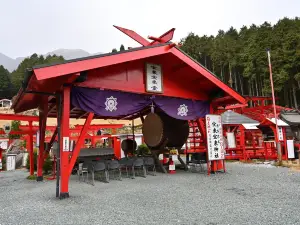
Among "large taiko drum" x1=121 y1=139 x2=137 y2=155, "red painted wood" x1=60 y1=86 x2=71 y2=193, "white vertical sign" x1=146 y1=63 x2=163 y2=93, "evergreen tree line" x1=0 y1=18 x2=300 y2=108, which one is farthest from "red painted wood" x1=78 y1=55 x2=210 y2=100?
"evergreen tree line" x1=0 y1=18 x2=300 y2=108

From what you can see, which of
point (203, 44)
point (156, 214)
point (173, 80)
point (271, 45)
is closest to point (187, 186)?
point (156, 214)

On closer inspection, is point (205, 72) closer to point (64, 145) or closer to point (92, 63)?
point (92, 63)

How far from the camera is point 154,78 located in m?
8.23

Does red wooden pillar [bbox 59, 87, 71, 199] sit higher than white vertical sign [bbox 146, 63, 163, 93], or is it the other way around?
white vertical sign [bbox 146, 63, 163, 93]

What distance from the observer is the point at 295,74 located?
1117 inches

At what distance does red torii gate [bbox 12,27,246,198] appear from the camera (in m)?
6.08

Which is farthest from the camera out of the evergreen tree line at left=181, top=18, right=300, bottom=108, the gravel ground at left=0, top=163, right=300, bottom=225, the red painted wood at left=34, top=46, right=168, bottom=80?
the evergreen tree line at left=181, top=18, right=300, bottom=108

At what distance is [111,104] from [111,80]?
29.1 inches

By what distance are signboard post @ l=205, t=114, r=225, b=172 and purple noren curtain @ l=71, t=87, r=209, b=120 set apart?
547 mm

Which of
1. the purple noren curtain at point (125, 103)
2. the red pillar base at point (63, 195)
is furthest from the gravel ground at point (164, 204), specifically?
the purple noren curtain at point (125, 103)

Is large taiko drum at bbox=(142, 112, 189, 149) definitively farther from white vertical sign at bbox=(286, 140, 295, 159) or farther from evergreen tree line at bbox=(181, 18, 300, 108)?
evergreen tree line at bbox=(181, 18, 300, 108)

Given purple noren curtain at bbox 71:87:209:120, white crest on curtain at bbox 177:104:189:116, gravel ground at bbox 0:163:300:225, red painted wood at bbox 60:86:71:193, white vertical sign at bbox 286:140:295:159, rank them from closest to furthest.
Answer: gravel ground at bbox 0:163:300:225 → red painted wood at bbox 60:86:71:193 → purple noren curtain at bbox 71:87:209:120 → white crest on curtain at bbox 177:104:189:116 → white vertical sign at bbox 286:140:295:159

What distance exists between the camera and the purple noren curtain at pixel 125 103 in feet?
22.3

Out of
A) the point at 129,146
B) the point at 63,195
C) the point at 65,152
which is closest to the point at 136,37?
the point at 65,152
